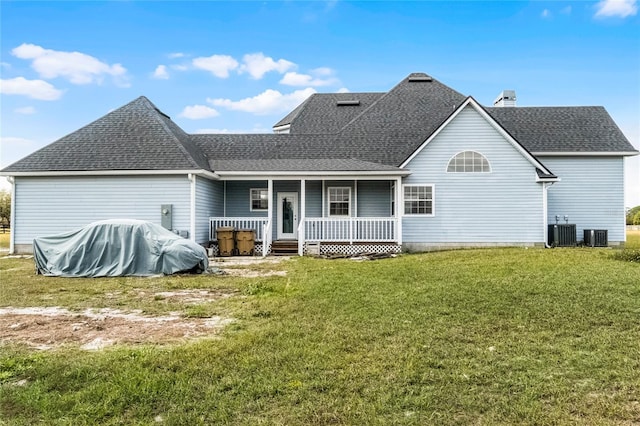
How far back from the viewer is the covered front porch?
53.3 ft

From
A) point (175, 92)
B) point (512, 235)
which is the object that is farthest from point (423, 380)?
point (175, 92)

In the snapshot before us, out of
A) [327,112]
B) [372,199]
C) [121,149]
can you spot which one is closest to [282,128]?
[327,112]

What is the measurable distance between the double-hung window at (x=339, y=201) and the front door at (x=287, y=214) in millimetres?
1571

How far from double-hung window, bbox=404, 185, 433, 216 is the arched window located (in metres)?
1.20

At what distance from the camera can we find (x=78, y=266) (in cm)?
1113

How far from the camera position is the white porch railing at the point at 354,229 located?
16266mm

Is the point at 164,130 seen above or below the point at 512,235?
above

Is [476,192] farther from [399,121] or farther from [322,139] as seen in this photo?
[322,139]

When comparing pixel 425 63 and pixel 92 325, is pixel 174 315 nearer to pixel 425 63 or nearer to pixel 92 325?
pixel 92 325

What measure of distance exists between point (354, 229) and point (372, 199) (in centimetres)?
220

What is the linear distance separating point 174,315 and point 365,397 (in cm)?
405

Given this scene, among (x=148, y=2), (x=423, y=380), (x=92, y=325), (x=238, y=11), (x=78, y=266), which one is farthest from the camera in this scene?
(x=238, y=11)

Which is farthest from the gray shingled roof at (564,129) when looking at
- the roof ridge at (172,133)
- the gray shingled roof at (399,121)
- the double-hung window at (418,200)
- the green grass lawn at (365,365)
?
the green grass lawn at (365,365)

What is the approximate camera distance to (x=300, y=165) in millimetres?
17125
